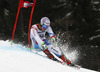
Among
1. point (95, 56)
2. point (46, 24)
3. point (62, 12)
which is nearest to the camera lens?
point (46, 24)

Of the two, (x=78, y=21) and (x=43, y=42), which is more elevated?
(x=78, y=21)

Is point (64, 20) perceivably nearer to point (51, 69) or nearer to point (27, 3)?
point (27, 3)

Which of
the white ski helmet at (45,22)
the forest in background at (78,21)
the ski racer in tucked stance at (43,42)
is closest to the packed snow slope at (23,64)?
the ski racer in tucked stance at (43,42)

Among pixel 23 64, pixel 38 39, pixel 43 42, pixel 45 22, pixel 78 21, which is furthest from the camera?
pixel 78 21

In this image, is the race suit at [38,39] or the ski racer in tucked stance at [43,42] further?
the race suit at [38,39]

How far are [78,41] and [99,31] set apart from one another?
2.17 metres

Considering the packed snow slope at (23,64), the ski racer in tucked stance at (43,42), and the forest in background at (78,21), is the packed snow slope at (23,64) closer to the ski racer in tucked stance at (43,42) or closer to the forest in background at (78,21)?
the ski racer in tucked stance at (43,42)

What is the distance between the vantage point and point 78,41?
18406mm

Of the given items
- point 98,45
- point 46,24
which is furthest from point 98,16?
point 46,24

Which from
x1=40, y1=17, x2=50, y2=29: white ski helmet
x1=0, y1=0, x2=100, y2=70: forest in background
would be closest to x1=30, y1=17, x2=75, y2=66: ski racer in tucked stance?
x1=40, y1=17, x2=50, y2=29: white ski helmet

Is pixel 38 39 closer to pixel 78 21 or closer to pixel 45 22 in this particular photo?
pixel 45 22

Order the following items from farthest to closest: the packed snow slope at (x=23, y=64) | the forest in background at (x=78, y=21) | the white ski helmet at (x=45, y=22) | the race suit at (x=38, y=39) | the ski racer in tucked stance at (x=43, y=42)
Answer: the forest in background at (x=78, y=21) < the white ski helmet at (x=45, y=22) < the race suit at (x=38, y=39) < the ski racer in tucked stance at (x=43, y=42) < the packed snow slope at (x=23, y=64)

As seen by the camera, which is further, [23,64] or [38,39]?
[38,39]

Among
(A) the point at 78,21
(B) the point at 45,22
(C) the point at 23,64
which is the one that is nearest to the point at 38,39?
(B) the point at 45,22
